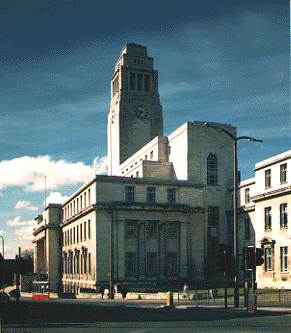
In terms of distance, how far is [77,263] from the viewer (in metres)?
76.9

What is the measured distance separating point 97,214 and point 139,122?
4077 centimetres

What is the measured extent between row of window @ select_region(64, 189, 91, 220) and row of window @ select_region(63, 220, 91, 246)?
9.19ft

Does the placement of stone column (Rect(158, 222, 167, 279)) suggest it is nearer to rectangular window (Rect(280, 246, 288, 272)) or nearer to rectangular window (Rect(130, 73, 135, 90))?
rectangular window (Rect(280, 246, 288, 272))

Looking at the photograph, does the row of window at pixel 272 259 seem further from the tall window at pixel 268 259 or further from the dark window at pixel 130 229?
the dark window at pixel 130 229

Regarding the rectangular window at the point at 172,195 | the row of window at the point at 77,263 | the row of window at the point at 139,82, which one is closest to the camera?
the rectangular window at the point at 172,195

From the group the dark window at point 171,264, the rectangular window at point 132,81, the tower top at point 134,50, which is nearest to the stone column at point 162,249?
the dark window at point 171,264

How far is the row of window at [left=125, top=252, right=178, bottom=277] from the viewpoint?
210 ft

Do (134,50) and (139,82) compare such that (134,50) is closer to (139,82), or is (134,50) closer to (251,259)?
(139,82)

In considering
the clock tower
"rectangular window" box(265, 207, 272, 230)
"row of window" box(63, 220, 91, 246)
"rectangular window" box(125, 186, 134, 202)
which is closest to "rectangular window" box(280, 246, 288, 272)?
"rectangular window" box(265, 207, 272, 230)

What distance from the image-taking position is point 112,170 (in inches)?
4149

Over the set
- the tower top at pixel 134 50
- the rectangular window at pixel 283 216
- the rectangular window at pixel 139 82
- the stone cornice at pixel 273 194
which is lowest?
the rectangular window at pixel 283 216

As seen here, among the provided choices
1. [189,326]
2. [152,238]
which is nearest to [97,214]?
[152,238]

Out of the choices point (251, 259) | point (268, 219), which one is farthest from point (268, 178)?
point (251, 259)

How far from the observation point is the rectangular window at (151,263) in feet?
214
